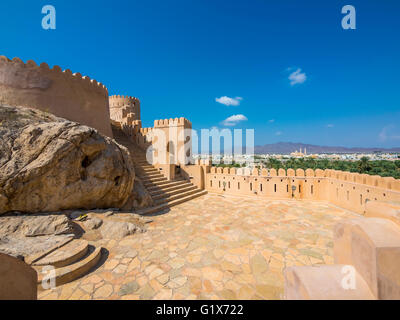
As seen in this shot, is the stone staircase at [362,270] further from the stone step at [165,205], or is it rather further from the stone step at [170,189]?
the stone step at [170,189]

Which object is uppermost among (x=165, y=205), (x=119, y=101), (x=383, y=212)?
(x=119, y=101)

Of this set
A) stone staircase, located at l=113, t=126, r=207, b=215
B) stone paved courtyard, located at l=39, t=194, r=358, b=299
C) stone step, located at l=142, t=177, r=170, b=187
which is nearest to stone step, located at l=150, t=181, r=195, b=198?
stone staircase, located at l=113, t=126, r=207, b=215

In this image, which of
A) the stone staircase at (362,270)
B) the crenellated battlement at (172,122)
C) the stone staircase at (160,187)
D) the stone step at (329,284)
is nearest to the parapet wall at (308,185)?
the stone staircase at (160,187)

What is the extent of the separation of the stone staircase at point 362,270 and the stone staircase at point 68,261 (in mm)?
4094

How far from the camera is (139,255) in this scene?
438 cm

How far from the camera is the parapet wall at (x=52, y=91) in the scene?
25.5ft

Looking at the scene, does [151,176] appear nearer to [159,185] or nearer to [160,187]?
[159,185]

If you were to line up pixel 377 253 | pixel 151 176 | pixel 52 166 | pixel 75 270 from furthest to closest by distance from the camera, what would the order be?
pixel 151 176 → pixel 52 166 → pixel 75 270 → pixel 377 253

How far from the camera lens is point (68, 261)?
12.0 ft

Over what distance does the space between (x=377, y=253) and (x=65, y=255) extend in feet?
17.4

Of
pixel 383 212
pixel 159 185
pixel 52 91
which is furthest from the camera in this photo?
pixel 159 185

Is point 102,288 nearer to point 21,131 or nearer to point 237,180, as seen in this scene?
point 21,131

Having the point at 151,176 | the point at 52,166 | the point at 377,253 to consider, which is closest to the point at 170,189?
the point at 151,176

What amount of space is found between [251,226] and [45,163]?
24.0 ft
